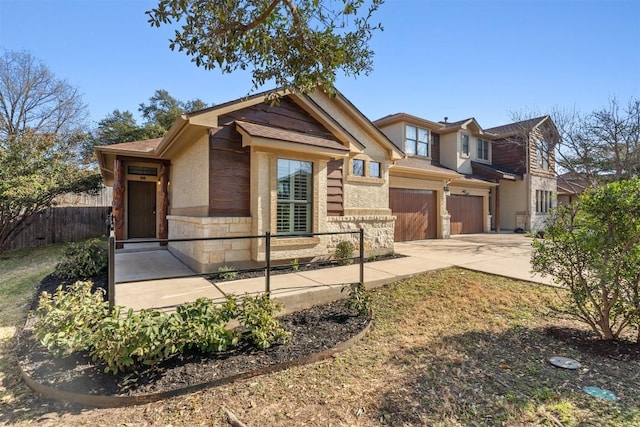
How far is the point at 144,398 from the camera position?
103 inches

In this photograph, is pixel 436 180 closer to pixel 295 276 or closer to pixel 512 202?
pixel 512 202

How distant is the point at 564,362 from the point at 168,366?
4194 mm

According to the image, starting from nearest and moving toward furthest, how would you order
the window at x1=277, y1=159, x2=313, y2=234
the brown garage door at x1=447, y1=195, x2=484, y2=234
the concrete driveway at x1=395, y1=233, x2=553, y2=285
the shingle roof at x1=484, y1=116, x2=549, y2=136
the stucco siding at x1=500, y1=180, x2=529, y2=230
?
the concrete driveway at x1=395, y1=233, x2=553, y2=285
the window at x1=277, y1=159, x2=313, y2=234
the brown garage door at x1=447, y1=195, x2=484, y2=234
the shingle roof at x1=484, y1=116, x2=549, y2=136
the stucco siding at x1=500, y1=180, x2=529, y2=230

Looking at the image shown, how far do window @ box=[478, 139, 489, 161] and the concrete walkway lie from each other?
31.8 feet

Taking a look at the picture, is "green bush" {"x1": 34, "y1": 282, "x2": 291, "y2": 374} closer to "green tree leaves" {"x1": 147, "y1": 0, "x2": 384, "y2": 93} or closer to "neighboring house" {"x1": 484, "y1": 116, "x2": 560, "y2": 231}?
"green tree leaves" {"x1": 147, "y1": 0, "x2": 384, "y2": 93}

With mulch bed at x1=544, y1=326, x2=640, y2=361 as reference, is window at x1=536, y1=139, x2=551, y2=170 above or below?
above

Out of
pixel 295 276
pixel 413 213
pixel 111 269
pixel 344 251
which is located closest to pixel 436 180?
pixel 413 213

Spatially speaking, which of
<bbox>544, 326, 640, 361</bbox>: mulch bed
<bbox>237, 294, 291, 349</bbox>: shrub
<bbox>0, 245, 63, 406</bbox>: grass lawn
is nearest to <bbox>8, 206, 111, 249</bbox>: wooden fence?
<bbox>0, 245, 63, 406</bbox>: grass lawn

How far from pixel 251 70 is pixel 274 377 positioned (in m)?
4.39

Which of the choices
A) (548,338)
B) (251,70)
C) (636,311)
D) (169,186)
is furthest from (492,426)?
(169,186)

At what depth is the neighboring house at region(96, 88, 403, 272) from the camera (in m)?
6.48

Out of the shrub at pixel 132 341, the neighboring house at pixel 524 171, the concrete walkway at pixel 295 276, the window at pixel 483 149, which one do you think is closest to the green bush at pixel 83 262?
the concrete walkway at pixel 295 276

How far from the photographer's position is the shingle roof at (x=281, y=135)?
6367mm

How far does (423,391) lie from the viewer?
279 centimetres
